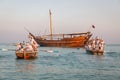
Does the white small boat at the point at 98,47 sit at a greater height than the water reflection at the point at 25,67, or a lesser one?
greater

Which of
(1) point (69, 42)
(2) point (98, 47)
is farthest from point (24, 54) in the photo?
(1) point (69, 42)

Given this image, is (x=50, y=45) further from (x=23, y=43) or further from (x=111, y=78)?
(x=111, y=78)

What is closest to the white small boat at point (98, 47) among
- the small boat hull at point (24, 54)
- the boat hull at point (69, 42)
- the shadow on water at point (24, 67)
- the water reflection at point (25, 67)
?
the small boat hull at point (24, 54)

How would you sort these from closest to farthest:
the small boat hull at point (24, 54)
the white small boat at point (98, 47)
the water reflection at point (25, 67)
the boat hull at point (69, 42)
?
the water reflection at point (25, 67) < the small boat hull at point (24, 54) < the white small boat at point (98, 47) < the boat hull at point (69, 42)

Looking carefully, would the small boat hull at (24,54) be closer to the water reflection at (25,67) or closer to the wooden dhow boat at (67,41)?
the water reflection at (25,67)

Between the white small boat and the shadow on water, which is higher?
the white small boat

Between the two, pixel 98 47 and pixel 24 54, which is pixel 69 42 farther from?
pixel 24 54

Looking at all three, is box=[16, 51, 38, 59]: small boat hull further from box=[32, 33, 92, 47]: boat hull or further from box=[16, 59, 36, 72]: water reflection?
box=[32, 33, 92, 47]: boat hull

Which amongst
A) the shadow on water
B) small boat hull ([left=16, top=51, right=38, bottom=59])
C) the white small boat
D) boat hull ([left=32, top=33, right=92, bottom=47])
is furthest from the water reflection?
boat hull ([left=32, top=33, right=92, bottom=47])

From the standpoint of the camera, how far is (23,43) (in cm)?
4819

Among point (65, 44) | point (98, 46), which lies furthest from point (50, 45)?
point (98, 46)

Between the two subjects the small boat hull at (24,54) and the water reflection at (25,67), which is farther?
the small boat hull at (24,54)

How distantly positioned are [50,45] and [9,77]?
3806 inches

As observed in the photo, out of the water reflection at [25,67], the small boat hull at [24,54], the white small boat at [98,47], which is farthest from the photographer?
the white small boat at [98,47]
